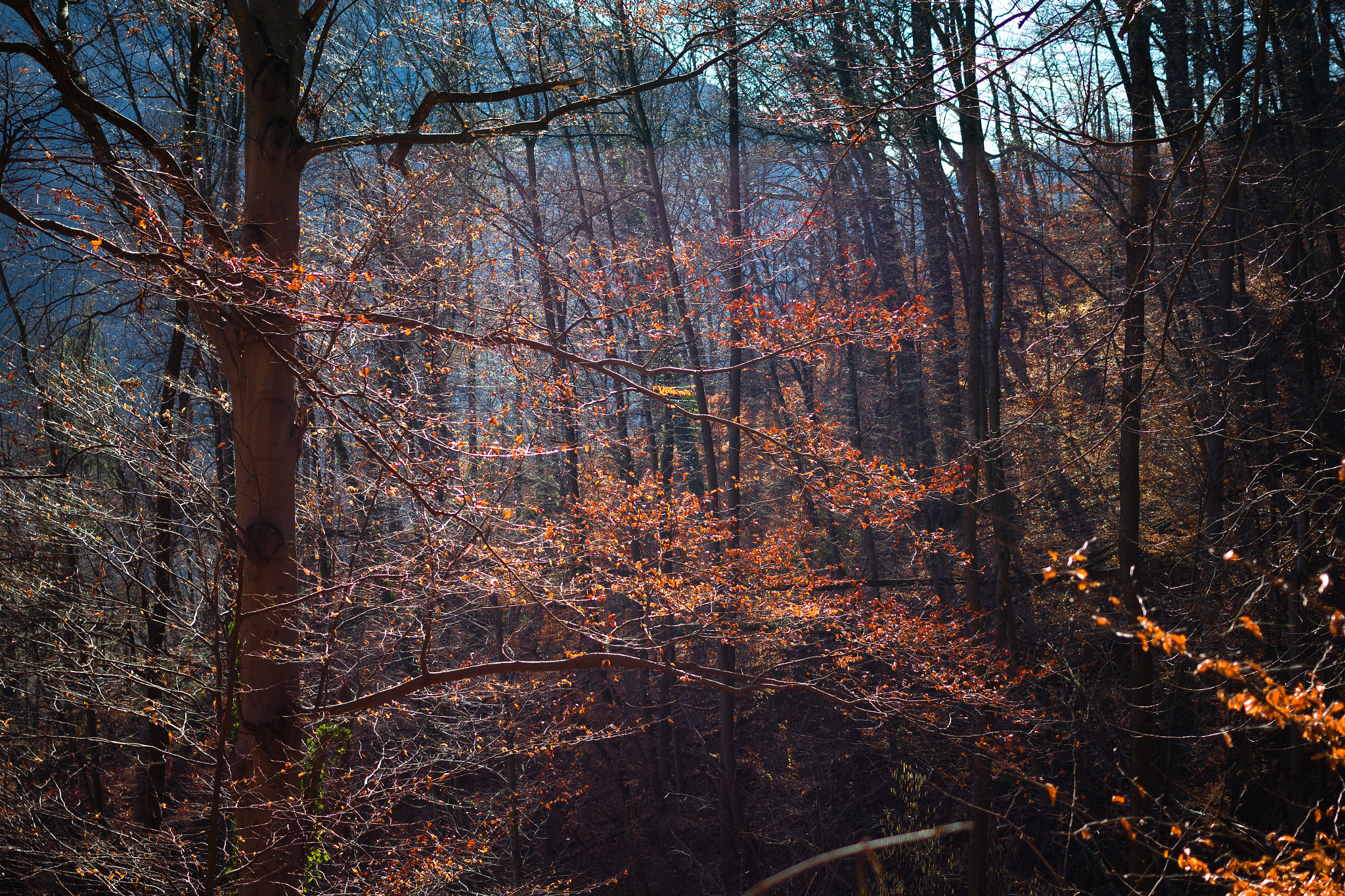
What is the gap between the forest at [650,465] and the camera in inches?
174

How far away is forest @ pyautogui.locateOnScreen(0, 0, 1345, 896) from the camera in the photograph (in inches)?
174

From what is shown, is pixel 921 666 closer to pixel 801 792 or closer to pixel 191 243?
pixel 801 792

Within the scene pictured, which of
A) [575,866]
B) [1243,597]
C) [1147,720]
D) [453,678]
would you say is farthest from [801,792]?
[453,678]

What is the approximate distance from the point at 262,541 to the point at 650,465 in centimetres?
934

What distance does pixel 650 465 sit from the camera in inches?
544

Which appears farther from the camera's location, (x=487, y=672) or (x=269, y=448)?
(x=487, y=672)

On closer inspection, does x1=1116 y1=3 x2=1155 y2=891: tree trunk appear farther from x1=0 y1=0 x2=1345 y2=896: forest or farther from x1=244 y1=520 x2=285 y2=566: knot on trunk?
x1=244 y1=520 x2=285 y2=566: knot on trunk

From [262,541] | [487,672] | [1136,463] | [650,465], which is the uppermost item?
[650,465]

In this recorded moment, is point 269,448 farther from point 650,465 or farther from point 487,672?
point 650,465

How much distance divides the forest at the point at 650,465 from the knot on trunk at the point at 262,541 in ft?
0.07

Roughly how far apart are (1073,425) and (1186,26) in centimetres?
498

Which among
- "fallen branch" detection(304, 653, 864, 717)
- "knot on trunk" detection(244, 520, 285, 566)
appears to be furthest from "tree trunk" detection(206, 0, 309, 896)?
"fallen branch" detection(304, 653, 864, 717)

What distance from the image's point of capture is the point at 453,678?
489cm

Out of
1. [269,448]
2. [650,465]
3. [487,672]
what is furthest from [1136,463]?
[650,465]
